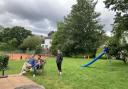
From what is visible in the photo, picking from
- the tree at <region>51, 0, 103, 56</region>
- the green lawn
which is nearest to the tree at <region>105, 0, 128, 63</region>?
the green lawn

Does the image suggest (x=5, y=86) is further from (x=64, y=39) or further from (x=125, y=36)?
(x=64, y=39)

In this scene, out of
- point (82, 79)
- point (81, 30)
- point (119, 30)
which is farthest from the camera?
point (81, 30)

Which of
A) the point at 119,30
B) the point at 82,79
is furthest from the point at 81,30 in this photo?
the point at 82,79

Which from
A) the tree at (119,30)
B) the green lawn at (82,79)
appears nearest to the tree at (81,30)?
the tree at (119,30)

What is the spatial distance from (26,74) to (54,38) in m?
39.3

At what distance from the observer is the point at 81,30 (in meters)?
48.4

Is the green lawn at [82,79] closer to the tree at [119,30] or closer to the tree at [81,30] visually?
the tree at [119,30]

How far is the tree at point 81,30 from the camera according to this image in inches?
1887

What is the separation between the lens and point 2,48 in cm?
5547

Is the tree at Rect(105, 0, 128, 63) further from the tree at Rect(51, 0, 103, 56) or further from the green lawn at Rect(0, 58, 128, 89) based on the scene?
the tree at Rect(51, 0, 103, 56)

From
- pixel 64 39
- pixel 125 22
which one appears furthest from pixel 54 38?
pixel 125 22

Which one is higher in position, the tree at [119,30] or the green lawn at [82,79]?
the tree at [119,30]

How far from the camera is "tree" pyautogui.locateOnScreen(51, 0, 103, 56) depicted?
47938mm

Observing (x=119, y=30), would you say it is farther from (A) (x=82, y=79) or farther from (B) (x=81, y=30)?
(B) (x=81, y=30)
